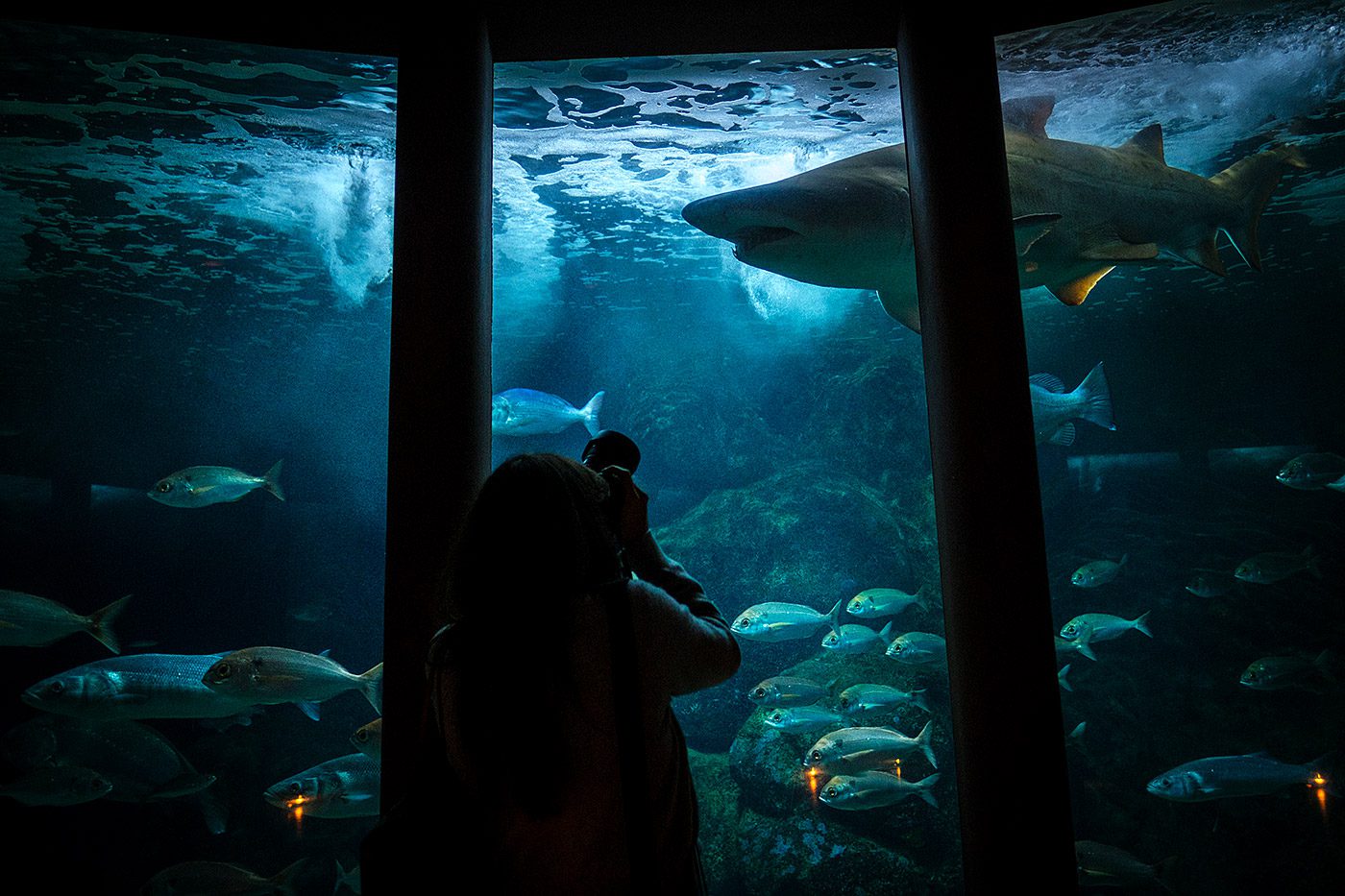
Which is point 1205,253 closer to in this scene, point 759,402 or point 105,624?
point 105,624

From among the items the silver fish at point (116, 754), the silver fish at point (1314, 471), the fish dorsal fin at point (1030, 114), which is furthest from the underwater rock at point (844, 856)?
the fish dorsal fin at point (1030, 114)

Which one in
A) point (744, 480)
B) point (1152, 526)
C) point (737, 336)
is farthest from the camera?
point (737, 336)

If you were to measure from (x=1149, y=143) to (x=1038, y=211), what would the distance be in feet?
5.02

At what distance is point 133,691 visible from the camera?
5.37m

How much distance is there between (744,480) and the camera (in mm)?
16469

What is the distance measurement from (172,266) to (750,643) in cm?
1538

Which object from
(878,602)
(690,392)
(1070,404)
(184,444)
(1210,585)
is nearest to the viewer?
(878,602)

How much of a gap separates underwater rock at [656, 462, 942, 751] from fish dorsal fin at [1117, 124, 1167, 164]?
802 centimetres

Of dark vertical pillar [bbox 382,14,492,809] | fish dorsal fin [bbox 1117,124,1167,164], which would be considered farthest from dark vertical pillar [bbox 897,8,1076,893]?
fish dorsal fin [bbox 1117,124,1167,164]

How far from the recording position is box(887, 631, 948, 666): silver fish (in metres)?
7.20

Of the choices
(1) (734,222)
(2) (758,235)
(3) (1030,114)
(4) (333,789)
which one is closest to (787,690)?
(4) (333,789)

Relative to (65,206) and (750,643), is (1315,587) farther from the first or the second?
(65,206)

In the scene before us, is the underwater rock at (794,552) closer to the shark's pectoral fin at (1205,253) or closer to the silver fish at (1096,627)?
the silver fish at (1096,627)

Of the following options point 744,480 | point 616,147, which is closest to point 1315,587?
point 744,480
